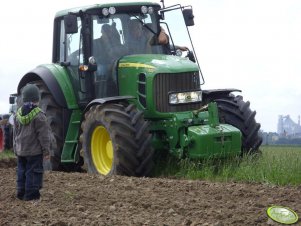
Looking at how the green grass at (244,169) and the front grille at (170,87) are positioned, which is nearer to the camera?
the green grass at (244,169)

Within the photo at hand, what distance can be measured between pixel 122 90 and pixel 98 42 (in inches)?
34.0

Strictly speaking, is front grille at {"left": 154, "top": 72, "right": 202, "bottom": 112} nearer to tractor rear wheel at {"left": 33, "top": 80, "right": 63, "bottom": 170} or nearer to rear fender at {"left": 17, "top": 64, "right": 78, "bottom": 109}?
rear fender at {"left": 17, "top": 64, "right": 78, "bottom": 109}

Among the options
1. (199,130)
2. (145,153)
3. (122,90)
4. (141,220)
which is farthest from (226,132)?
(141,220)

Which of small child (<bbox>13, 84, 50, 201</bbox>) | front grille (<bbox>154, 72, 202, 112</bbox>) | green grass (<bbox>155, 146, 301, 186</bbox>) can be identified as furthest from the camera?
front grille (<bbox>154, 72, 202, 112</bbox>)

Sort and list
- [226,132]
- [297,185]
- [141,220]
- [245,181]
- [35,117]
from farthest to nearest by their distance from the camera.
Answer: [226,132] < [245,181] < [297,185] < [35,117] < [141,220]

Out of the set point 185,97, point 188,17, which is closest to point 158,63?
point 185,97

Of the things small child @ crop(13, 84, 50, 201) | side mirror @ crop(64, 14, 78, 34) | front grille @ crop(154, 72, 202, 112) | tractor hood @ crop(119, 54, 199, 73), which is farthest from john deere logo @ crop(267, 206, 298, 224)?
side mirror @ crop(64, 14, 78, 34)

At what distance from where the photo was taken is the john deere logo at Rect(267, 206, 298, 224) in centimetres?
588

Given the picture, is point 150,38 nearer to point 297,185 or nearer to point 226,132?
point 226,132

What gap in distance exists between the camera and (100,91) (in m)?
11.0

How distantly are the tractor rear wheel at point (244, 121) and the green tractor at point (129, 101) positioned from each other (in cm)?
2

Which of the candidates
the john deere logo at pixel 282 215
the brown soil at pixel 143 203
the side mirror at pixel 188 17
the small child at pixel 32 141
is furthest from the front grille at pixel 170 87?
the john deere logo at pixel 282 215

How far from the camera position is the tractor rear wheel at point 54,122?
11242mm

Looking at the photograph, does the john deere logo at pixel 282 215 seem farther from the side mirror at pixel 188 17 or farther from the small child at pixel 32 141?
the side mirror at pixel 188 17
